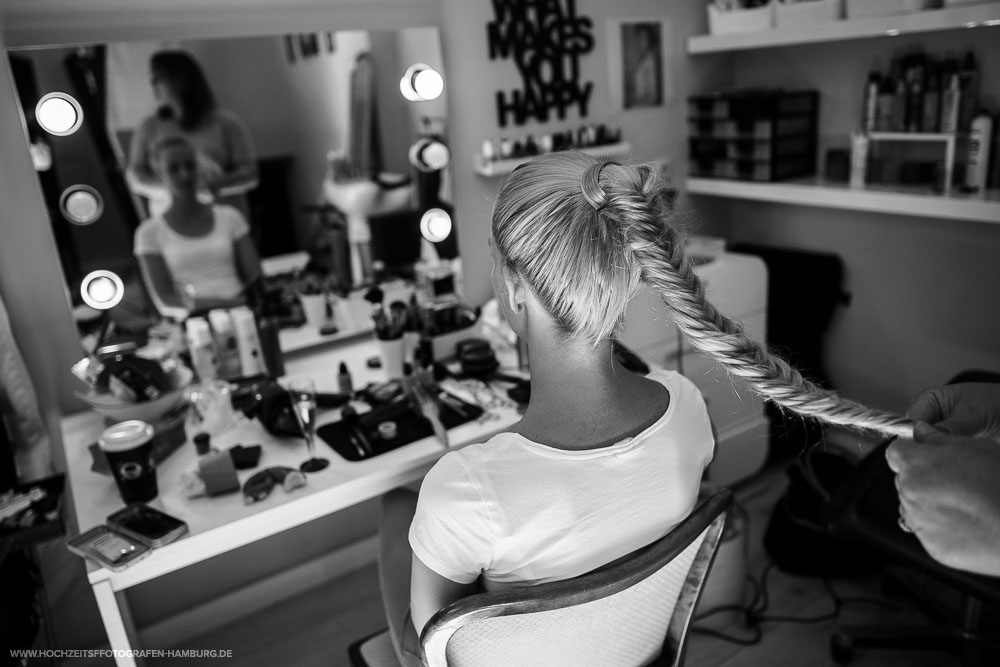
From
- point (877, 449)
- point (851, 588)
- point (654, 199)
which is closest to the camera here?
point (654, 199)

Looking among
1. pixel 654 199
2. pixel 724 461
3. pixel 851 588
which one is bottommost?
pixel 851 588

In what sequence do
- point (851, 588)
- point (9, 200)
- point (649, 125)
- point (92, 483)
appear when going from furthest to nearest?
point (649, 125)
point (851, 588)
point (9, 200)
point (92, 483)

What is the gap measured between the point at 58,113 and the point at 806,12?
6.13ft

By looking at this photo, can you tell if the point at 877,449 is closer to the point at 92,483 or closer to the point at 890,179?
the point at 890,179

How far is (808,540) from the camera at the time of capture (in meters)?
1.91

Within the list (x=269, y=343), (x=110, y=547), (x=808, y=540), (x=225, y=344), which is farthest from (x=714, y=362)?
(x=110, y=547)

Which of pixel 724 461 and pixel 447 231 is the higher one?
pixel 447 231

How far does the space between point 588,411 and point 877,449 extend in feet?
3.45

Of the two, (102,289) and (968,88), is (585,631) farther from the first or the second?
(968,88)

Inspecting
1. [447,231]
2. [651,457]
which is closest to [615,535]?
[651,457]

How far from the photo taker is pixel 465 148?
2.01m

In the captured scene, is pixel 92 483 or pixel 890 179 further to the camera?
pixel 890 179

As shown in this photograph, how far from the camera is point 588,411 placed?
945 millimetres

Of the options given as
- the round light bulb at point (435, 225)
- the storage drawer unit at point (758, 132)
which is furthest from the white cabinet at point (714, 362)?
the round light bulb at point (435, 225)
